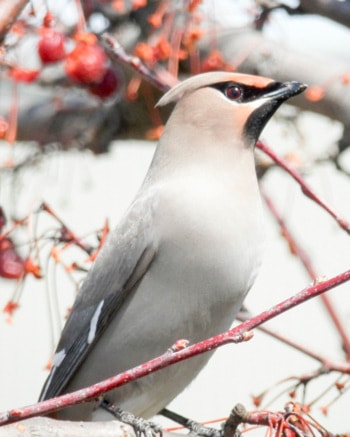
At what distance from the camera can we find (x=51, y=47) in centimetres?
259

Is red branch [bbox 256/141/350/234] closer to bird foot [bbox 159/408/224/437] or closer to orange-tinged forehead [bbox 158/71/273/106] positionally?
orange-tinged forehead [bbox 158/71/273/106]

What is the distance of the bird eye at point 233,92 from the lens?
248 centimetres

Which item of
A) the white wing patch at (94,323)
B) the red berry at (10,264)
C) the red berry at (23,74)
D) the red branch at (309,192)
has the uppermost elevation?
the red berry at (23,74)

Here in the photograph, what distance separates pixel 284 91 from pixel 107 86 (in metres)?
0.63

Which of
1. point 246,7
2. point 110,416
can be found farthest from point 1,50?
point 246,7

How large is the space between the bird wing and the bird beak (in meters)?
0.33

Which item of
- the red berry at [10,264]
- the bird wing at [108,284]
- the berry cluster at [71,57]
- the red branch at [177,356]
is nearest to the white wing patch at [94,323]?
the bird wing at [108,284]

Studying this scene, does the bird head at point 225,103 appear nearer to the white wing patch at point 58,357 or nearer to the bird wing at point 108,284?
the bird wing at point 108,284

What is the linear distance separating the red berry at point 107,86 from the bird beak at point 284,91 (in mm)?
545

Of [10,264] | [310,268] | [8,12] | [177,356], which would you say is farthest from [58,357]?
[177,356]

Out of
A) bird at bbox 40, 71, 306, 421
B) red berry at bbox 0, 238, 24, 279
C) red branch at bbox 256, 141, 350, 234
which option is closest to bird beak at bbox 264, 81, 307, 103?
bird at bbox 40, 71, 306, 421

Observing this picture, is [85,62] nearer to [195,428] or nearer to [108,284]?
[108,284]

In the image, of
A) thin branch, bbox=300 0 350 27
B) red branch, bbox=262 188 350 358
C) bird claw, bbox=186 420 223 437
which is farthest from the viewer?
thin branch, bbox=300 0 350 27

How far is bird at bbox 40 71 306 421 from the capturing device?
7.61 feet
